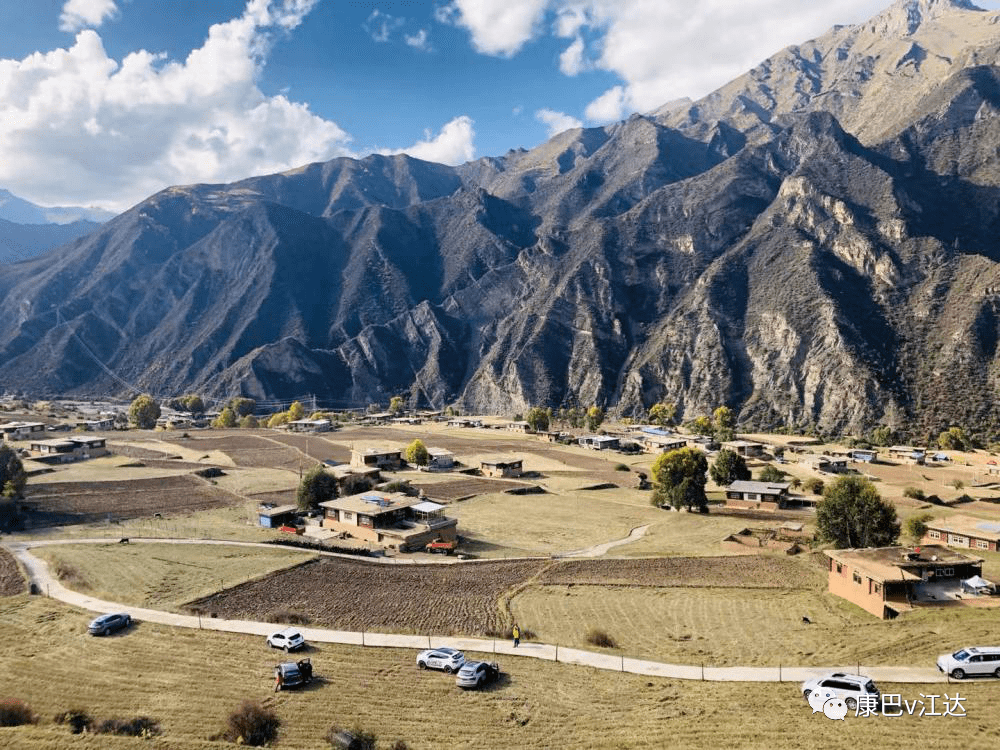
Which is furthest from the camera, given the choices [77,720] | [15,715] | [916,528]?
[916,528]

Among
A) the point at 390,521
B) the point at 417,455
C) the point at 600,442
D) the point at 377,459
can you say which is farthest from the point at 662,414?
the point at 390,521

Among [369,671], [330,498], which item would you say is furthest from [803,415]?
[369,671]

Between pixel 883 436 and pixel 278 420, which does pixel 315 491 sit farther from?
pixel 278 420

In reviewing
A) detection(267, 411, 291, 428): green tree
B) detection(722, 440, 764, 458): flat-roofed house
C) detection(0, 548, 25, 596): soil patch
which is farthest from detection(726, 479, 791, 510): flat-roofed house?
detection(267, 411, 291, 428): green tree

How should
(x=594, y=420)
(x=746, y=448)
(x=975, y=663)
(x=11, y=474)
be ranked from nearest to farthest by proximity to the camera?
(x=975, y=663) < (x=11, y=474) < (x=746, y=448) < (x=594, y=420)

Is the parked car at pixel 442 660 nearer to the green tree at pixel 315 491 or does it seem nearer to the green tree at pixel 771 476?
the green tree at pixel 315 491

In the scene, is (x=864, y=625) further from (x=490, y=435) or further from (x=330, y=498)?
(x=490, y=435)

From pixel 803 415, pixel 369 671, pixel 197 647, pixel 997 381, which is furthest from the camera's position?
pixel 803 415
